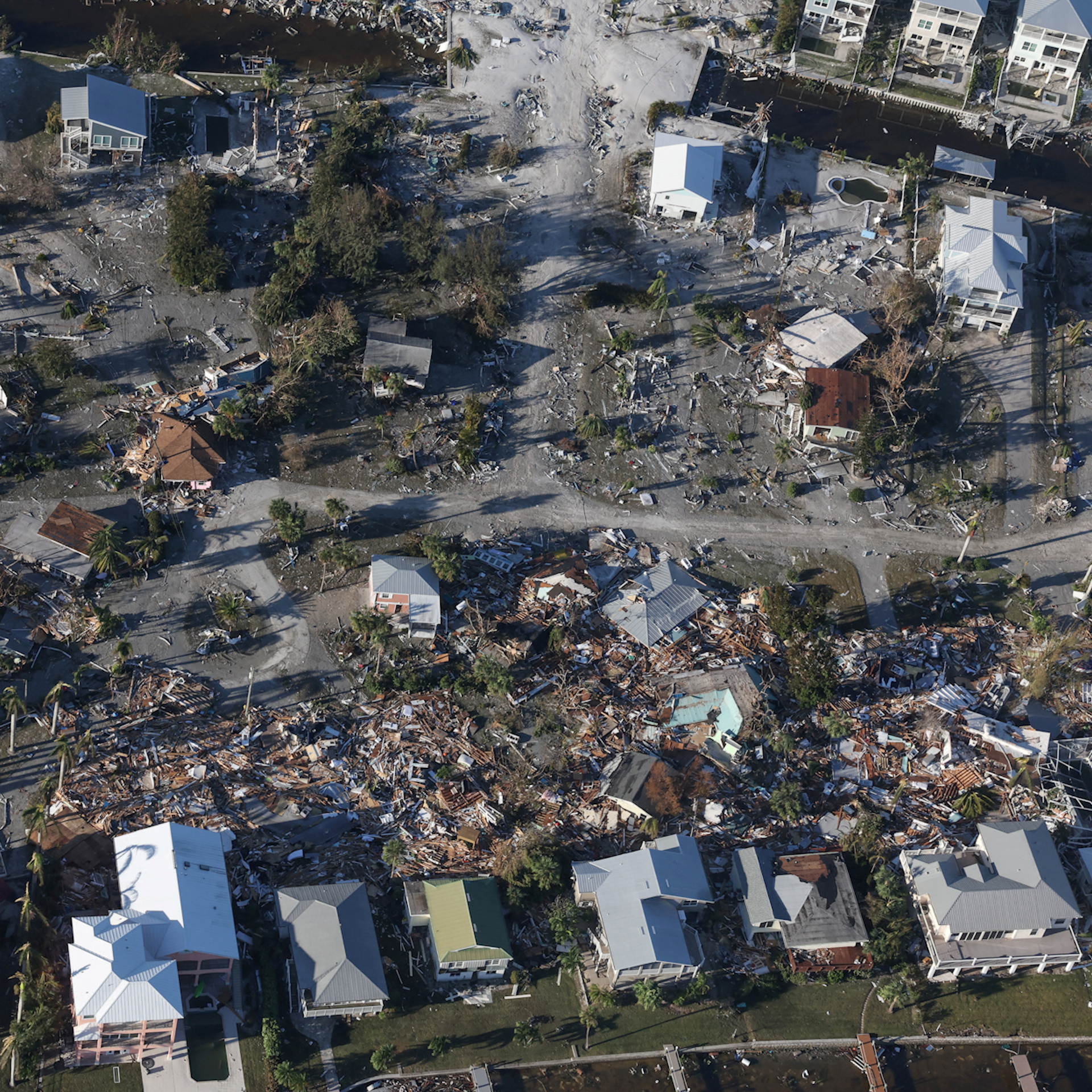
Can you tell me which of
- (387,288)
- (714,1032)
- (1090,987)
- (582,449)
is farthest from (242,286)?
(1090,987)

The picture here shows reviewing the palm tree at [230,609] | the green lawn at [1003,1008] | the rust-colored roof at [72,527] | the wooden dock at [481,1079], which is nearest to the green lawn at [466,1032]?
the wooden dock at [481,1079]

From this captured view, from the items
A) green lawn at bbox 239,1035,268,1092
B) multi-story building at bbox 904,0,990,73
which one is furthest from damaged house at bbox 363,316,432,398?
multi-story building at bbox 904,0,990,73

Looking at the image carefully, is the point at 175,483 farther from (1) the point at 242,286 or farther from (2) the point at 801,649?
(2) the point at 801,649

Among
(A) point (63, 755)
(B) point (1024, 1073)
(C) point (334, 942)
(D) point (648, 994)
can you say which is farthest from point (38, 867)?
(B) point (1024, 1073)

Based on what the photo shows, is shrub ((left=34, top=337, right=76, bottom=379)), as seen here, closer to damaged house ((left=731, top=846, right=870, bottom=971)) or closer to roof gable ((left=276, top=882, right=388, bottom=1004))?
roof gable ((left=276, top=882, right=388, bottom=1004))

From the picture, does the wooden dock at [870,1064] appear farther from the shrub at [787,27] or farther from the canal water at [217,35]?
the shrub at [787,27]
